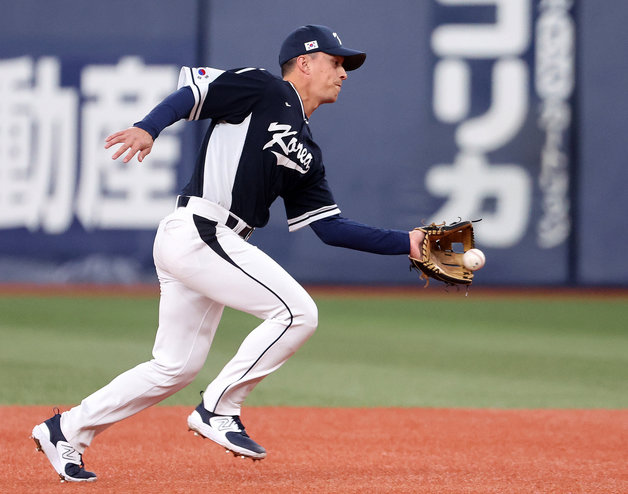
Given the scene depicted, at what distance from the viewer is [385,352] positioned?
830 cm

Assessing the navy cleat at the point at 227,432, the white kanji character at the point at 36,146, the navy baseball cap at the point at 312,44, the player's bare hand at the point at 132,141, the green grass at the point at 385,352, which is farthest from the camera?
the white kanji character at the point at 36,146

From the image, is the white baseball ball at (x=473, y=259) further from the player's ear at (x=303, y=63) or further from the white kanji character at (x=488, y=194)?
the white kanji character at (x=488, y=194)

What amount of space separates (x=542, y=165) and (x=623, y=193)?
991 millimetres

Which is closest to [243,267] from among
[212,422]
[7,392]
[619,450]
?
[212,422]

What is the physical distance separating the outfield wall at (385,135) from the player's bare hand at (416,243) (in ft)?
27.5

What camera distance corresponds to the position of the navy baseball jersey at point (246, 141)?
153 inches

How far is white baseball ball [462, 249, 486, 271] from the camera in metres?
3.97

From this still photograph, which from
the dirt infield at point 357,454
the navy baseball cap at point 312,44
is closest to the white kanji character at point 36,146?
the dirt infield at point 357,454

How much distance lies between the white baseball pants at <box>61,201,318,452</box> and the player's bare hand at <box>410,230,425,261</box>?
46 cm

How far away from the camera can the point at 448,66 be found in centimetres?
1259

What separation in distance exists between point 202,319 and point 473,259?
1.01 meters

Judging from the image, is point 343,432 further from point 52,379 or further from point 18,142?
point 18,142

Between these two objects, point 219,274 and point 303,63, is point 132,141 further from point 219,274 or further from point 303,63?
point 303,63

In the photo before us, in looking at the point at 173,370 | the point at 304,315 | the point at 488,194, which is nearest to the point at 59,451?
the point at 173,370
